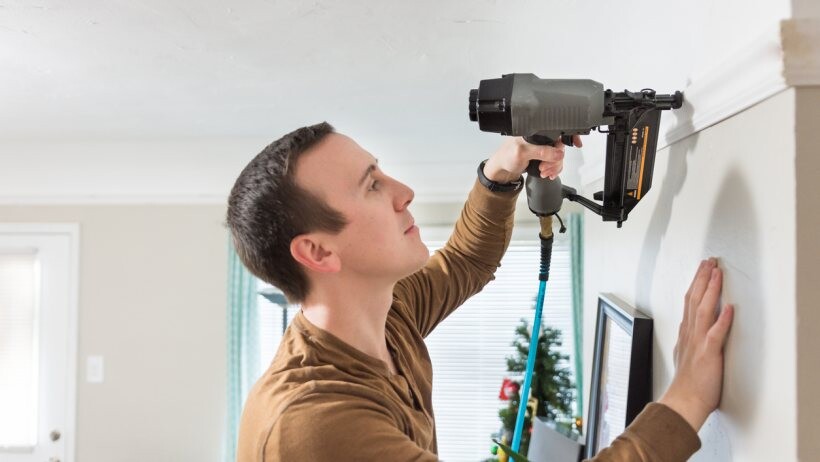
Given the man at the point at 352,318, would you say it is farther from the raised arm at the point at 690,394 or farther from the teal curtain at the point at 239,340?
the teal curtain at the point at 239,340

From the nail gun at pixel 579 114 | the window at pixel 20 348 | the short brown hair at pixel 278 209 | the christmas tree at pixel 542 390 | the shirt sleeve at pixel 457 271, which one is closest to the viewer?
the nail gun at pixel 579 114

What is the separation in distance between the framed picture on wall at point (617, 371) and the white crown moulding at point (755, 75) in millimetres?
364

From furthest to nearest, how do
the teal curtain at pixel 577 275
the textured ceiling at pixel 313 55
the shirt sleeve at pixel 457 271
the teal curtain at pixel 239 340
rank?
the teal curtain at pixel 239 340 < the teal curtain at pixel 577 275 < the textured ceiling at pixel 313 55 < the shirt sleeve at pixel 457 271

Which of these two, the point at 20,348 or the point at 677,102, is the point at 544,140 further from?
the point at 20,348

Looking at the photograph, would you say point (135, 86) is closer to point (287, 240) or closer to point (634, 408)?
point (287, 240)

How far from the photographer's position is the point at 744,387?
752mm

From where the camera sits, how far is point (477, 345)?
3.66m

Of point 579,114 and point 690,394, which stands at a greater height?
point 579,114

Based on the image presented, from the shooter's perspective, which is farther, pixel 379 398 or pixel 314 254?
pixel 314 254

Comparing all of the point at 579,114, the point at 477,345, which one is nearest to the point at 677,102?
the point at 579,114

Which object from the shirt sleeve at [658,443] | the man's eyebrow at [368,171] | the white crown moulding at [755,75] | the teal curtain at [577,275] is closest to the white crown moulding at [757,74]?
Answer: the white crown moulding at [755,75]

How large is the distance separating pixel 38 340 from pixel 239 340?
1.03 m

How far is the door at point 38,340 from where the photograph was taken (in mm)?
3602

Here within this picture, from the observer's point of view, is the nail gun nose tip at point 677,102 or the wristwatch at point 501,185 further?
the wristwatch at point 501,185
